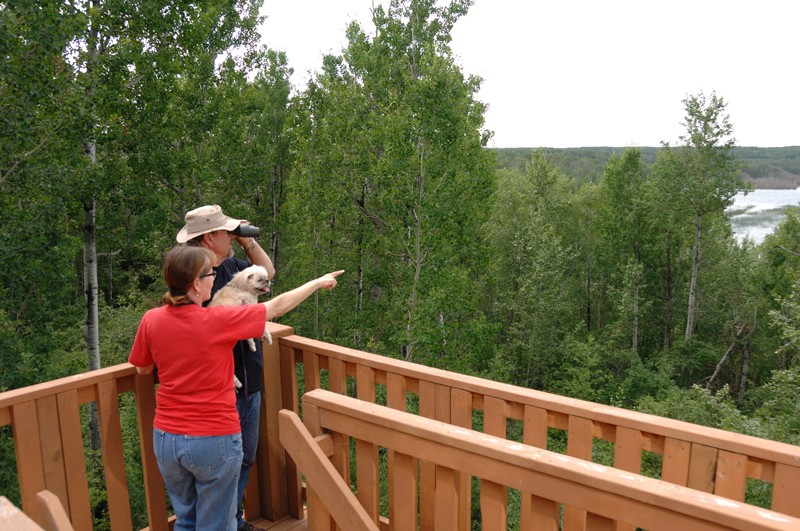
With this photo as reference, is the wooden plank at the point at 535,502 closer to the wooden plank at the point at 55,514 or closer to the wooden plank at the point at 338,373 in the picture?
the wooden plank at the point at 338,373

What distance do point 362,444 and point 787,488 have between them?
50.6 inches

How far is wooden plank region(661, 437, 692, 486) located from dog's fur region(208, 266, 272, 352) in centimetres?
175

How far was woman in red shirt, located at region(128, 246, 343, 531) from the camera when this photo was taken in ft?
6.56

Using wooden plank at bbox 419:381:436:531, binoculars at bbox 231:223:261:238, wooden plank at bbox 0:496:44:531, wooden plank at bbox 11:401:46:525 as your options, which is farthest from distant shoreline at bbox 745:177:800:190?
wooden plank at bbox 0:496:44:531

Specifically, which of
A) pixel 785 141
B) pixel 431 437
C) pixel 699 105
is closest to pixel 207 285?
pixel 431 437

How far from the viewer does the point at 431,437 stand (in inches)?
54.7

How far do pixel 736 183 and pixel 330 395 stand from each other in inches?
1203

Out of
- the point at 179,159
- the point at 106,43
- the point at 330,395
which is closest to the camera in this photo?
the point at 330,395

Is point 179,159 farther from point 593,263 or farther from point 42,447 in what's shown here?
point 593,263

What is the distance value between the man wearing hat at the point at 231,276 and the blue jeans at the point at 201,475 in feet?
0.80

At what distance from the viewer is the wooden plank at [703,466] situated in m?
1.78

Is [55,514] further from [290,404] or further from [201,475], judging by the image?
[290,404]

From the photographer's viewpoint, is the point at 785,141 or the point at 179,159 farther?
the point at 785,141

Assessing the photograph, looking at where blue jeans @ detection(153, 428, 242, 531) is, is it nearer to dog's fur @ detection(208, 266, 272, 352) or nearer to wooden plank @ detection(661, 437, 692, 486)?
dog's fur @ detection(208, 266, 272, 352)
